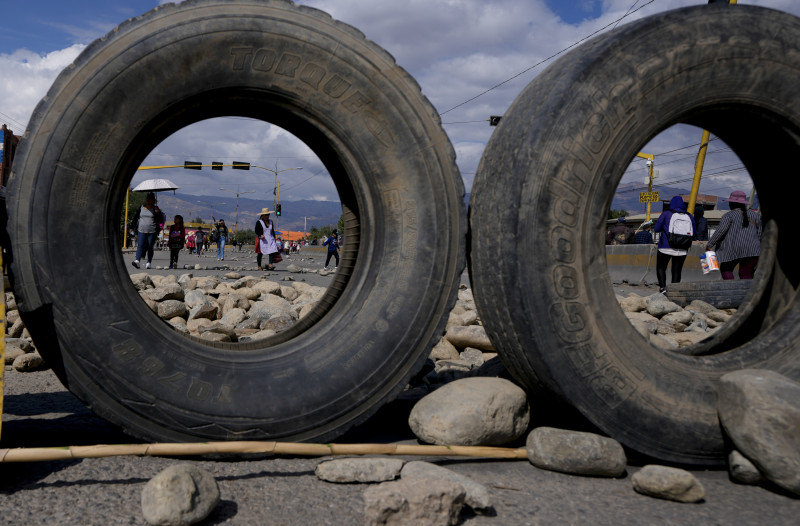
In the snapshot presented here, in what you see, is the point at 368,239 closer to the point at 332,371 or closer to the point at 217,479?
the point at 332,371

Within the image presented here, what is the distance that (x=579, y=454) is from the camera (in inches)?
91.6

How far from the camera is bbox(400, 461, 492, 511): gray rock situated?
191cm

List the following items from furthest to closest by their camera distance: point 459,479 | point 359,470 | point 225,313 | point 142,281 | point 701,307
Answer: point 142,281 → point 701,307 → point 225,313 → point 359,470 → point 459,479

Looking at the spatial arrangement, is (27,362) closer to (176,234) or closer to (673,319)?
(673,319)

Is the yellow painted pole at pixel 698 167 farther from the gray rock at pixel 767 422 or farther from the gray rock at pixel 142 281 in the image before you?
the gray rock at pixel 767 422

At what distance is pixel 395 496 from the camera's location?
1783 mm

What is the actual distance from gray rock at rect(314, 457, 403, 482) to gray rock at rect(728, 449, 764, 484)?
50.8 inches

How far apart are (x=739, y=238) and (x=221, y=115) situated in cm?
786

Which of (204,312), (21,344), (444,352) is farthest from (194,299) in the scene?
(444,352)

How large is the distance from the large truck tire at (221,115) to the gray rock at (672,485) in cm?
94

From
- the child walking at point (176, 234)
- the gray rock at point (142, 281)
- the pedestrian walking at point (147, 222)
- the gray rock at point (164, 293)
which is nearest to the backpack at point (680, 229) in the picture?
the gray rock at point (164, 293)

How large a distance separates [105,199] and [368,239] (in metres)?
1.05

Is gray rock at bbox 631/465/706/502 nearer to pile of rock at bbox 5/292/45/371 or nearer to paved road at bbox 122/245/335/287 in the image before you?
pile of rock at bbox 5/292/45/371

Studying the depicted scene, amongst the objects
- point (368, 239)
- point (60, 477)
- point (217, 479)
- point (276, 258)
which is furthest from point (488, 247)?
point (276, 258)
